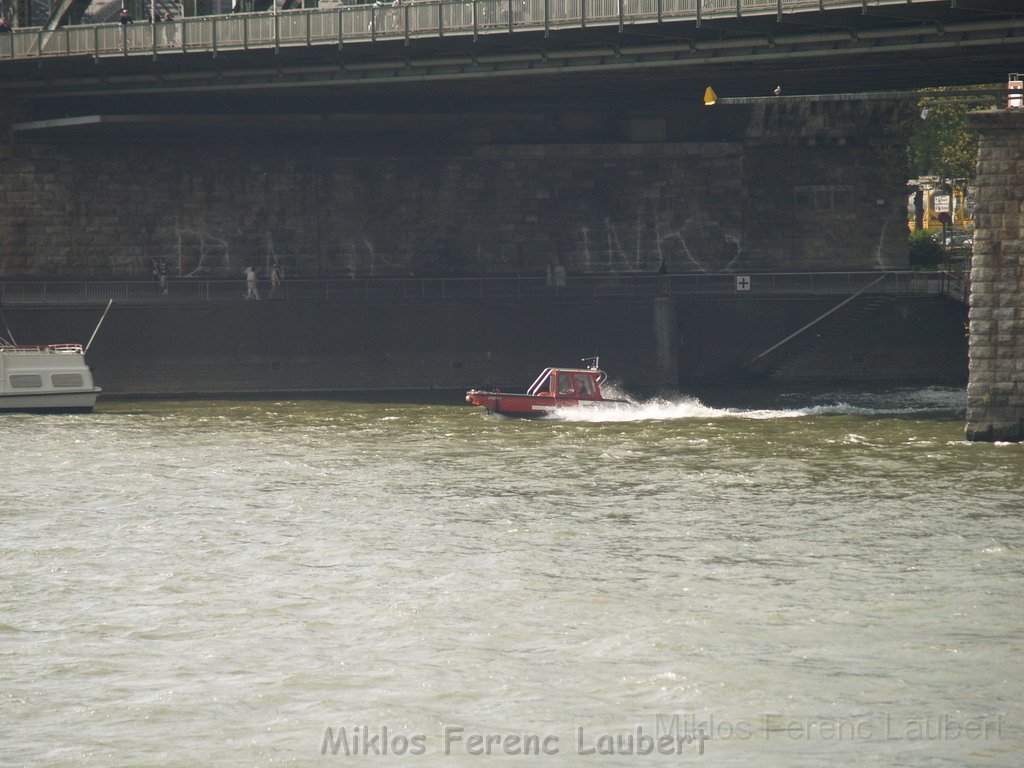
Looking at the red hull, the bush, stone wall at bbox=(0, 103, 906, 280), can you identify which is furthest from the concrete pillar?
the bush

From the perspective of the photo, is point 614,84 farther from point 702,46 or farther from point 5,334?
point 5,334

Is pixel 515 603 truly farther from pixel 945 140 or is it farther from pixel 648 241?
pixel 945 140

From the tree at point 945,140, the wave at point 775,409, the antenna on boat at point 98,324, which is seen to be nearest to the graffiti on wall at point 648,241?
the tree at point 945,140

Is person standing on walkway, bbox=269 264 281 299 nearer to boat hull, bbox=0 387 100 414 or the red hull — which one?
boat hull, bbox=0 387 100 414

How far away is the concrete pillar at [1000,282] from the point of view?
39.2m

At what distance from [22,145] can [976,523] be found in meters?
40.3

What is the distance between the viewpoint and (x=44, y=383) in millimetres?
48875

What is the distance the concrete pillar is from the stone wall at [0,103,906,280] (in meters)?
20.5

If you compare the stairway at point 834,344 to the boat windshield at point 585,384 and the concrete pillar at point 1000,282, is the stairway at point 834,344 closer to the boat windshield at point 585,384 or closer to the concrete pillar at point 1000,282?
the boat windshield at point 585,384

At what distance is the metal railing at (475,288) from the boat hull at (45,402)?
7.11 meters

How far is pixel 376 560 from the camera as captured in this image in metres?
27.3

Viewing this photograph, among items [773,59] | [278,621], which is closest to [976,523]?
[278,621]

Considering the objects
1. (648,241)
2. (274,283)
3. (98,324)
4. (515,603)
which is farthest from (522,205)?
(515,603)

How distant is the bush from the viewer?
204 feet
